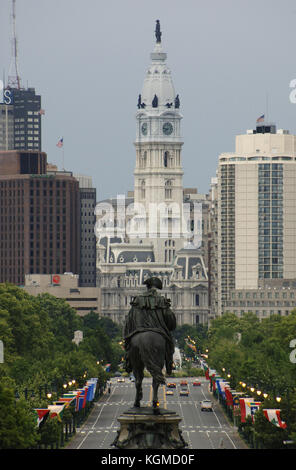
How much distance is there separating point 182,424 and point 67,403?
22112 millimetres

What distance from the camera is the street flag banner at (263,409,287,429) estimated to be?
3851 inches

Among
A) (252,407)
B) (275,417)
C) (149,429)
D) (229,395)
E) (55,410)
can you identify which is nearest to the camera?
(149,429)

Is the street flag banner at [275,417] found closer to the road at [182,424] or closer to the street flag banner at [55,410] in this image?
the road at [182,424]

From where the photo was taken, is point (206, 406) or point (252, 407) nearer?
point (252, 407)

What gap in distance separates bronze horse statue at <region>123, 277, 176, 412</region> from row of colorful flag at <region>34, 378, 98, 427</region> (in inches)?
2051

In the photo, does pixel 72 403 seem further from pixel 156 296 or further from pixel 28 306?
pixel 156 296

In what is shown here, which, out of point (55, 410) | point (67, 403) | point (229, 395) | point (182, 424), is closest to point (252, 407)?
point (67, 403)

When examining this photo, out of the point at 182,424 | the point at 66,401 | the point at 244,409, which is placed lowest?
the point at 182,424

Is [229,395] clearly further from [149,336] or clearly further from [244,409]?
[149,336]

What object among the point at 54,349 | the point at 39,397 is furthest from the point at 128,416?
the point at 54,349

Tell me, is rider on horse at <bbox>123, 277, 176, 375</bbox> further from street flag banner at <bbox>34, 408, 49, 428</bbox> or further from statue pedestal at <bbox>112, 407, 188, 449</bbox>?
street flag banner at <bbox>34, 408, 49, 428</bbox>

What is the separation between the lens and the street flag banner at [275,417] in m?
97.8

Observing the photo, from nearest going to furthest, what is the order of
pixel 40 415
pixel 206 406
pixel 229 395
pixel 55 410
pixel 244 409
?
1. pixel 40 415
2. pixel 55 410
3. pixel 244 409
4. pixel 229 395
5. pixel 206 406

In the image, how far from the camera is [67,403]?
121 m
